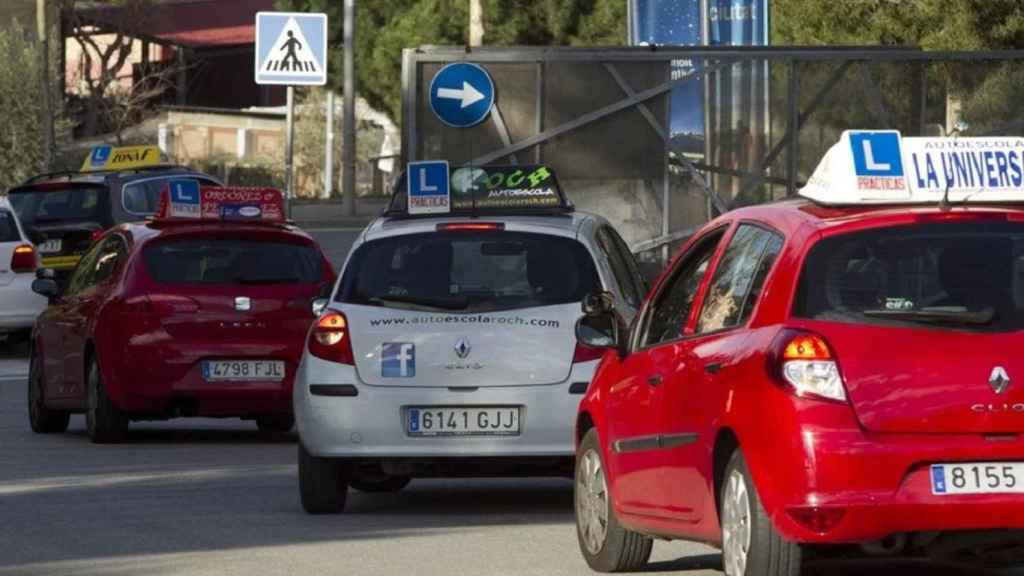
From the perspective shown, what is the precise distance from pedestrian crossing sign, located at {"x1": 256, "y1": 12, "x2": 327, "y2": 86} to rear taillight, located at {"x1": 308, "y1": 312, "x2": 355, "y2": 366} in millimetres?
13728

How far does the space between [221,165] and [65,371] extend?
4979 centimetres

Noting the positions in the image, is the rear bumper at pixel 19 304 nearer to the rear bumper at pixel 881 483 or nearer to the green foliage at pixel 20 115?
the rear bumper at pixel 881 483

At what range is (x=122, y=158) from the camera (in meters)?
33.5

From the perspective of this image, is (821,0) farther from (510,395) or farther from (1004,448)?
(1004,448)

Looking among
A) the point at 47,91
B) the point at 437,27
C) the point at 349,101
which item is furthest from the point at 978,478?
the point at 437,27

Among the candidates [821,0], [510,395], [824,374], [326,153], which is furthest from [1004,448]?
[326,153]

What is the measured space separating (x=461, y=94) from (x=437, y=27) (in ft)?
114

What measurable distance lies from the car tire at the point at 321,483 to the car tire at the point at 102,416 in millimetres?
4796

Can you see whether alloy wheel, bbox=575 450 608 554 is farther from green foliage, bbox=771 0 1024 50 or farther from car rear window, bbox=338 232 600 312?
green foliage, bbox=771 0 1024 50

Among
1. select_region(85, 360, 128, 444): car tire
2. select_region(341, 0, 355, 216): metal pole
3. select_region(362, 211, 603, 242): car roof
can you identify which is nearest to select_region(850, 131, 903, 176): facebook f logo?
select_region(362, 211, 603, 242): car roof

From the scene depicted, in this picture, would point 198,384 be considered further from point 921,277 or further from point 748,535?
point 921,277

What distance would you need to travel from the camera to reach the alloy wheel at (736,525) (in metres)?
8.95

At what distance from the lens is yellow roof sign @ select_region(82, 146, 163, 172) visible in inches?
1286

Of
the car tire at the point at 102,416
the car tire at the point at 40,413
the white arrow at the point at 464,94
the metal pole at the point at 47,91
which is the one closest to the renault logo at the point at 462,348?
the car tire at the point at 102,416
